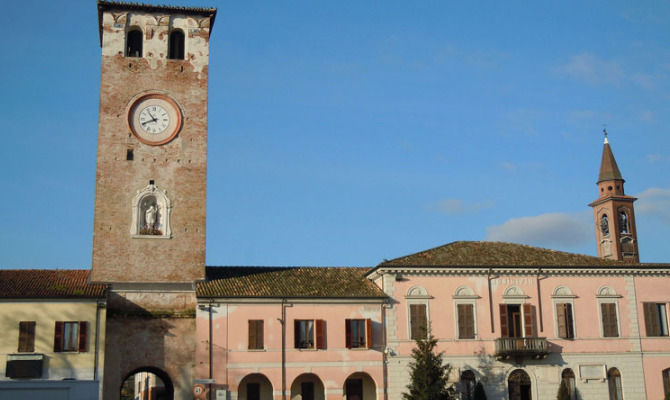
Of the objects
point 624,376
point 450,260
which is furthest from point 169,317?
point 624,376

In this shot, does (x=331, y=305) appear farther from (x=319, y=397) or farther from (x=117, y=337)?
(x=117, y=337)

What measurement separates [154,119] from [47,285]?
963 centimetres

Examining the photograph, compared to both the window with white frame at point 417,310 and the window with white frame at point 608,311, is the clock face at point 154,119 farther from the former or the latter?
the window with white frame at point 608,311

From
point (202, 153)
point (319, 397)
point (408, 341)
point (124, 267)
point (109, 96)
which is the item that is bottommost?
point (319, 397)

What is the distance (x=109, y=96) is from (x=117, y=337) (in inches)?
473

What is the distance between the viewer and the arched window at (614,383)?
4019 cm

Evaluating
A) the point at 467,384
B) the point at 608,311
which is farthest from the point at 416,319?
the point at 608,311

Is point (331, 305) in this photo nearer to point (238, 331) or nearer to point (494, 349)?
point (238, 331)

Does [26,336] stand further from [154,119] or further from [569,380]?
[569,380]

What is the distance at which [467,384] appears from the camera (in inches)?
1532

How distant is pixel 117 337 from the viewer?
3650 cm

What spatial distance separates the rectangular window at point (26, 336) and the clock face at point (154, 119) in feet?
34.1

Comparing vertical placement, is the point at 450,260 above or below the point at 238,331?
above

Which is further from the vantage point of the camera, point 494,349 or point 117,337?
point 494,349
